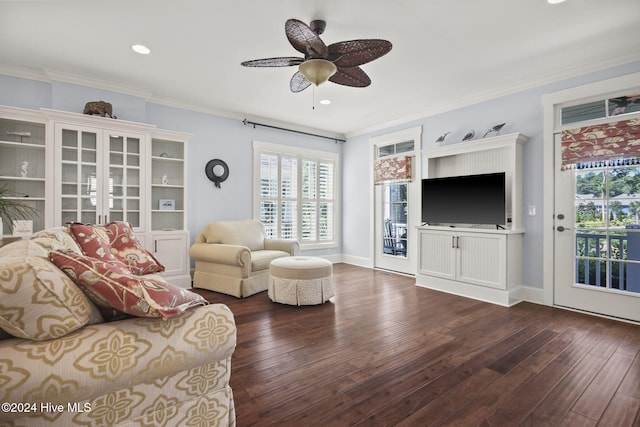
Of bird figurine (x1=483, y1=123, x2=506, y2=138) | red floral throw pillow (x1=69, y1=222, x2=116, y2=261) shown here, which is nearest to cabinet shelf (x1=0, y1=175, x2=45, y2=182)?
red floral throw pillow (x1=69, y1=222, x2=116, y2=261)

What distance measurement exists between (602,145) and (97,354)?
4.37m

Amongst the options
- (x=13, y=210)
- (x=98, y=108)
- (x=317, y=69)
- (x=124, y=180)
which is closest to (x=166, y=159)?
(x=124, y=180)

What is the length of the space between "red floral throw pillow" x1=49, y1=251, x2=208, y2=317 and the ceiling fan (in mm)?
1872

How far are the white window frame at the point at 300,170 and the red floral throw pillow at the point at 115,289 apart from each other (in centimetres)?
404

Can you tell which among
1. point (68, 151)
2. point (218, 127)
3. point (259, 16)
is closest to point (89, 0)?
point (259, 16)

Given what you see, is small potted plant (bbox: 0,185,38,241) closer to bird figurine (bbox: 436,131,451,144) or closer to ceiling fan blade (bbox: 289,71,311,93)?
ceiling fan blade (bbox: 289,71,311,93)

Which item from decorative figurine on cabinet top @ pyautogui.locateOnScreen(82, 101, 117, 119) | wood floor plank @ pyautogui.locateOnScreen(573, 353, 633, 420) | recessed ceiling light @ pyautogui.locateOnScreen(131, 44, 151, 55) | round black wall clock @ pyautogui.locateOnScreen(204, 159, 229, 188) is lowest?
wood floor plank @ pyautogui.locateOnScreen(573, 353, 633, 420)

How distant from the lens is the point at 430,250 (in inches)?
171

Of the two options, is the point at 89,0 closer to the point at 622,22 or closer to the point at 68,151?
the point at 68,151

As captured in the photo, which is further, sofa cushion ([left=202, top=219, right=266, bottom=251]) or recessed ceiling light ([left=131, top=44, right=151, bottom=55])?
sofa cushion ([left=202, top=219, right=266, bottom=251])

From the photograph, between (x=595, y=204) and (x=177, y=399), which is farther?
(x=595, y=204)

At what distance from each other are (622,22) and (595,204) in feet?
5.57

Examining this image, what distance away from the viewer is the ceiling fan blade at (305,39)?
2106 mm

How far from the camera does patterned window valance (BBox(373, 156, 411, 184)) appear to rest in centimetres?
505
